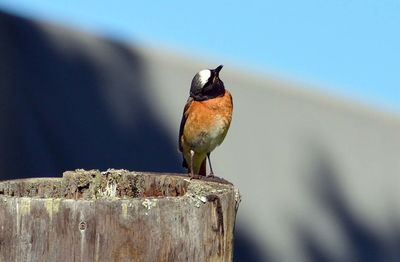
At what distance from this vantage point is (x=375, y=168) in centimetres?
958

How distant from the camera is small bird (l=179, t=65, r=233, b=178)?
19.4ft

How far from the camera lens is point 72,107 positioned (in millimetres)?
Result: 8781

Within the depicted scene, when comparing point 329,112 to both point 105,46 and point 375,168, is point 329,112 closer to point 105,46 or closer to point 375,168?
point 375,168

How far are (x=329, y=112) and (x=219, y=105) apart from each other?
391 centimetres

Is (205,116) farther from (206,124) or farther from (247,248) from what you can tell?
(247,248)

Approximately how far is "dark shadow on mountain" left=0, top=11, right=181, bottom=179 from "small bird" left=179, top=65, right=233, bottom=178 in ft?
8.41

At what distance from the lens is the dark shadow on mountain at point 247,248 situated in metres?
8.51

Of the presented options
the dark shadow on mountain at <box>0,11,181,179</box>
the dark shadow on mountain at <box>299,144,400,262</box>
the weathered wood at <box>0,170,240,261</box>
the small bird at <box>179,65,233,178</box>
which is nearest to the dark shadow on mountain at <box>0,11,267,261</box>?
the dark shadow on mountain at <box>0,11,181,179</box>

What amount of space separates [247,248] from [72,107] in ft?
5.34

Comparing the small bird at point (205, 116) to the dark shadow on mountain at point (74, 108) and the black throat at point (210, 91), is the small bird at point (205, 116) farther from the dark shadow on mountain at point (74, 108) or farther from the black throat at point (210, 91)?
the dark shadow on mountain at point (74, 108)

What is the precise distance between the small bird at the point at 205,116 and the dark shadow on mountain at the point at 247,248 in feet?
8.19

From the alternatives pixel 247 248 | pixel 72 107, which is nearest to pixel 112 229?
pixel 247 248

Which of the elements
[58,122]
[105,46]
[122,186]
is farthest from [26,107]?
[122,186]

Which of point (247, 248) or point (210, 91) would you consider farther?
point (247, 248)
